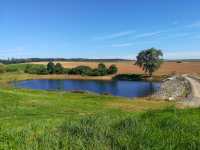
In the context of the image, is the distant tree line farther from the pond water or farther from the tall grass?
the tall grass

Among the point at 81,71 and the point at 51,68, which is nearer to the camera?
the point at 81,71

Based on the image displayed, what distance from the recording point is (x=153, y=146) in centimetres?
929

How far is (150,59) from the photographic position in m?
116

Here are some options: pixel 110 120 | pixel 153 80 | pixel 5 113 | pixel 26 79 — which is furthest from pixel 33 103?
pixel 26 79

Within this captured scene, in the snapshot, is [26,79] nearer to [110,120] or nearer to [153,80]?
[153,80]

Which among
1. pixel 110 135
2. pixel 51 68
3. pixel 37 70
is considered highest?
pixel 110 135

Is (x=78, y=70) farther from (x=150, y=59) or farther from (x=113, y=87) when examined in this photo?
(x=113, y=87)

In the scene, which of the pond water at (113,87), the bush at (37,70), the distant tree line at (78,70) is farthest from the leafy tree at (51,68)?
the pond water at (113,87)

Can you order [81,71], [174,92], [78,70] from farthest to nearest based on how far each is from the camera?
[78,70]
[81,71]
[174,92]

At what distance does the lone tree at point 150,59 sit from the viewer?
379 ft

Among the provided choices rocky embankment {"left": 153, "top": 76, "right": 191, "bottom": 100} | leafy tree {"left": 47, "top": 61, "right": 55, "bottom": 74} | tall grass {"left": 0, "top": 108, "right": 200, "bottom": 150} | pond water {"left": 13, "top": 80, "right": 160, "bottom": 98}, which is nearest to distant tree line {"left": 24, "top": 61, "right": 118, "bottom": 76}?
leafy tree {"left": 47, "top": 61, "right": 55, "bottom": 74}

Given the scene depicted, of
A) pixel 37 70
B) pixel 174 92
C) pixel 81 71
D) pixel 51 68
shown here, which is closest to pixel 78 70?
pixel 81 71

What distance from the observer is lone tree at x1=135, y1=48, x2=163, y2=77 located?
115438 mm

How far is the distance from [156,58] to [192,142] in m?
108
